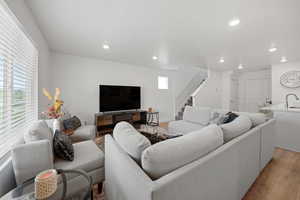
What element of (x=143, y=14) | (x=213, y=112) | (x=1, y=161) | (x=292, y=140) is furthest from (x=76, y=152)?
(x=292, y=140)

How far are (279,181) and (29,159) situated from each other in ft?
10.0

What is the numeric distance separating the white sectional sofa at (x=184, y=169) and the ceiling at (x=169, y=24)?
1.58 m

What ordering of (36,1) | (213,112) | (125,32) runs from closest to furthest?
(36,1)
(125,32)
(213,112)

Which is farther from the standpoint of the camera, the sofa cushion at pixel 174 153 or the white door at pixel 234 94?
the white door at pixel 234 94

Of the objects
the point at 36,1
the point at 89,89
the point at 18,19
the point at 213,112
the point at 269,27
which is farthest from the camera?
the point at 89,89

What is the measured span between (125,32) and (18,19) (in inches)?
56.0

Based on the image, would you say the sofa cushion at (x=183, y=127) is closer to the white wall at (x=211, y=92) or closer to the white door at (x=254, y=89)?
the white wall at (x=211, y=92)

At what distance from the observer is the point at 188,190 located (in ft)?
2.61

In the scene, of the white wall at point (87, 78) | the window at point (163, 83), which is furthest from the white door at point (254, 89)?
the white wall at point (87, 78)

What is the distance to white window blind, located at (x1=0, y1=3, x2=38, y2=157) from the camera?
1302mm

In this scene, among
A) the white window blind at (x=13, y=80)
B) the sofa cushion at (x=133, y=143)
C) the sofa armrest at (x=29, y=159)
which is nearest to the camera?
the sofa cushion at (x=133, y=143)

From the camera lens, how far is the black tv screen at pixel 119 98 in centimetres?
405

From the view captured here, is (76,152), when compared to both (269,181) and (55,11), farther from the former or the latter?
(269,181)

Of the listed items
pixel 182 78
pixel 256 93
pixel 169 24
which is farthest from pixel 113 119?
pixel 256 93
